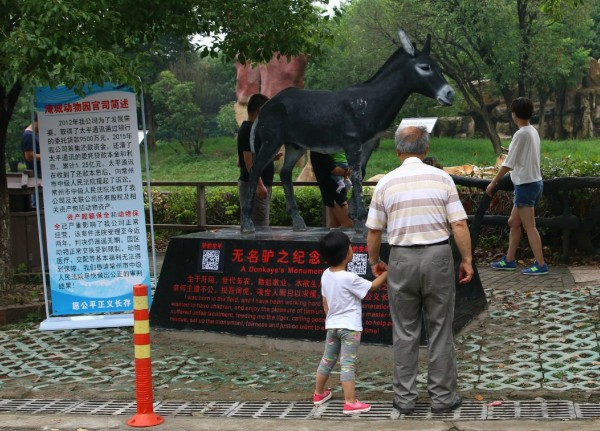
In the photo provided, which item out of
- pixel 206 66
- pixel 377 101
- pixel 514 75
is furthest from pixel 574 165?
pixel 206 66

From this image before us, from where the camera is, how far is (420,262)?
17.6 ft

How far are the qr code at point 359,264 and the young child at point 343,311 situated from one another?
129 centimetres

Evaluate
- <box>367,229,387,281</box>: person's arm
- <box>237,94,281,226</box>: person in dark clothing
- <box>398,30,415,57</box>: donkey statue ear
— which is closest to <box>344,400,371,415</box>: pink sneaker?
<box>367,229,387,281</box>: person's arm

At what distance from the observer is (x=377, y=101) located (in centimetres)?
756

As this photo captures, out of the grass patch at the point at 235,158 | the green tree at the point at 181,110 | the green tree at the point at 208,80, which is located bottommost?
the grass patch at the point at 235,158

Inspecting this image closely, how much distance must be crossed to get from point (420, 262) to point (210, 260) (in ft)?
9.24

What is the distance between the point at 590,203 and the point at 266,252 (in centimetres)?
507

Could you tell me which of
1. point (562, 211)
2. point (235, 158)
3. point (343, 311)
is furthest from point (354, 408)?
point (235, 158)

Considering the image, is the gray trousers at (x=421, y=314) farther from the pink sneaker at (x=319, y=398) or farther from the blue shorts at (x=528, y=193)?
the blue shorts at (x=528, y=193)

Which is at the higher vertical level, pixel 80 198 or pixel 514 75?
pixel 514 75

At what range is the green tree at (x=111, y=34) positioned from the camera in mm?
7145

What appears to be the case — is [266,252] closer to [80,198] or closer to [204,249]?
[204,249]

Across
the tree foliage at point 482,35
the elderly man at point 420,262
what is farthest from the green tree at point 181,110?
the elderly man at point 420,262

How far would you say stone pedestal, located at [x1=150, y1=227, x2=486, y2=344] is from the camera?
7.14 metres
